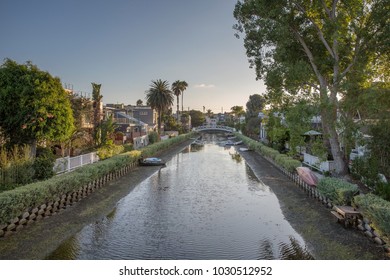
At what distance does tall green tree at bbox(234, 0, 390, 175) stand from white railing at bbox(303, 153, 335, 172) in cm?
288

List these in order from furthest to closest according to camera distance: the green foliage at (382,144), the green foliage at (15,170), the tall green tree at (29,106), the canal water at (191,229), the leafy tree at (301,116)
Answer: the tall green tree at (29,106) < the leafy tree at (301,116) < the green foliage at (382,144) < the green foliage at (15,170) < the canal water at (191,229)

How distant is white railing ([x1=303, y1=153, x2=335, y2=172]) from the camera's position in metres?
24.6

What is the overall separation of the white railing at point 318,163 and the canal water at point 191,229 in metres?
4.84

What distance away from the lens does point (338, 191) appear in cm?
1595

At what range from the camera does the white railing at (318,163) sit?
80.8 feet

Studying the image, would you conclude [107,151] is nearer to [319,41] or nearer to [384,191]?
[319,41]

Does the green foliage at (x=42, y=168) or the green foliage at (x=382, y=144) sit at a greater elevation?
the green foliage at (x=382, y=144)

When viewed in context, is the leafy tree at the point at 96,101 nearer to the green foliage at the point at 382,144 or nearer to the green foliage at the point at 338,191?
the green foliage at the point at 338,191

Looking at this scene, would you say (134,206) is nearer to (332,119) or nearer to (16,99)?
(16,99)

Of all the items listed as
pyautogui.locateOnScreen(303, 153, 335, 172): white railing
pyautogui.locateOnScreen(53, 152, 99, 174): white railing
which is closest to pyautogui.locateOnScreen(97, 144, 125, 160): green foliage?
pyautogui.locateOnScreen(53, 152, 99, 174): white railing

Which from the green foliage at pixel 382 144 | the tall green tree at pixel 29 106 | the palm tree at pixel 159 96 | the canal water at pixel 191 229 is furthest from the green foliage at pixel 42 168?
the palm tree at pixel 159 96

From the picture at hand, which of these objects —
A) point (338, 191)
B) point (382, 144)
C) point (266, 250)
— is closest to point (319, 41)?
point (382, 144)

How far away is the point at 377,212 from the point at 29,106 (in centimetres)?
2135
